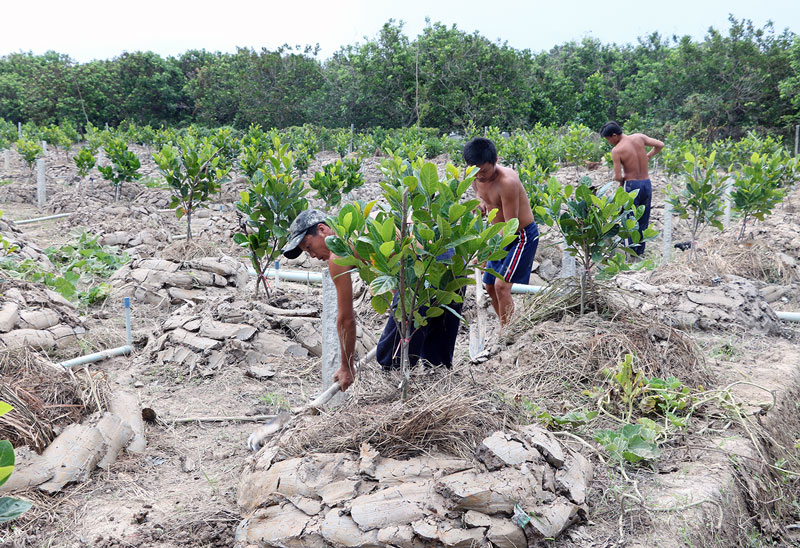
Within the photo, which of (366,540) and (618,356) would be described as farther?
(618,356)

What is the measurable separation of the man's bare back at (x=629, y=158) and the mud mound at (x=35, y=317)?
6.35 meters

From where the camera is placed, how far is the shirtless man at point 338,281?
325 cm

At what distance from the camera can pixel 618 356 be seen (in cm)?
365

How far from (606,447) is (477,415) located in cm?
74

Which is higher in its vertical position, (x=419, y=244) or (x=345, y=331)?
(x=419, y=244)

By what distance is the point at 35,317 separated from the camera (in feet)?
17.1

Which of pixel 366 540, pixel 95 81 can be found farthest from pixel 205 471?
pixel 95 81

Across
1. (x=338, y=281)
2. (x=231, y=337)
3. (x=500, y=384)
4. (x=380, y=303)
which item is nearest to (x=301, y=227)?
(x=338, y=281)

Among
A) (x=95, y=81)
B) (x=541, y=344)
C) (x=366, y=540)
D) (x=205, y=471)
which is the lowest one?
(x=205, y=471)

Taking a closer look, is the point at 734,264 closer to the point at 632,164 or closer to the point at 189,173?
the point at 632,164

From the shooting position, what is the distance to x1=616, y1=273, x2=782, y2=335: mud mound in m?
5.12

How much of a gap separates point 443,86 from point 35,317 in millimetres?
29540

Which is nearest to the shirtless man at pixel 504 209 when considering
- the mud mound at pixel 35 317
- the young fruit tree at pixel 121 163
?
the mud mound at pixel 35 317

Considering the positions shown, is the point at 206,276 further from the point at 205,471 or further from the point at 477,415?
the point at 477,415
